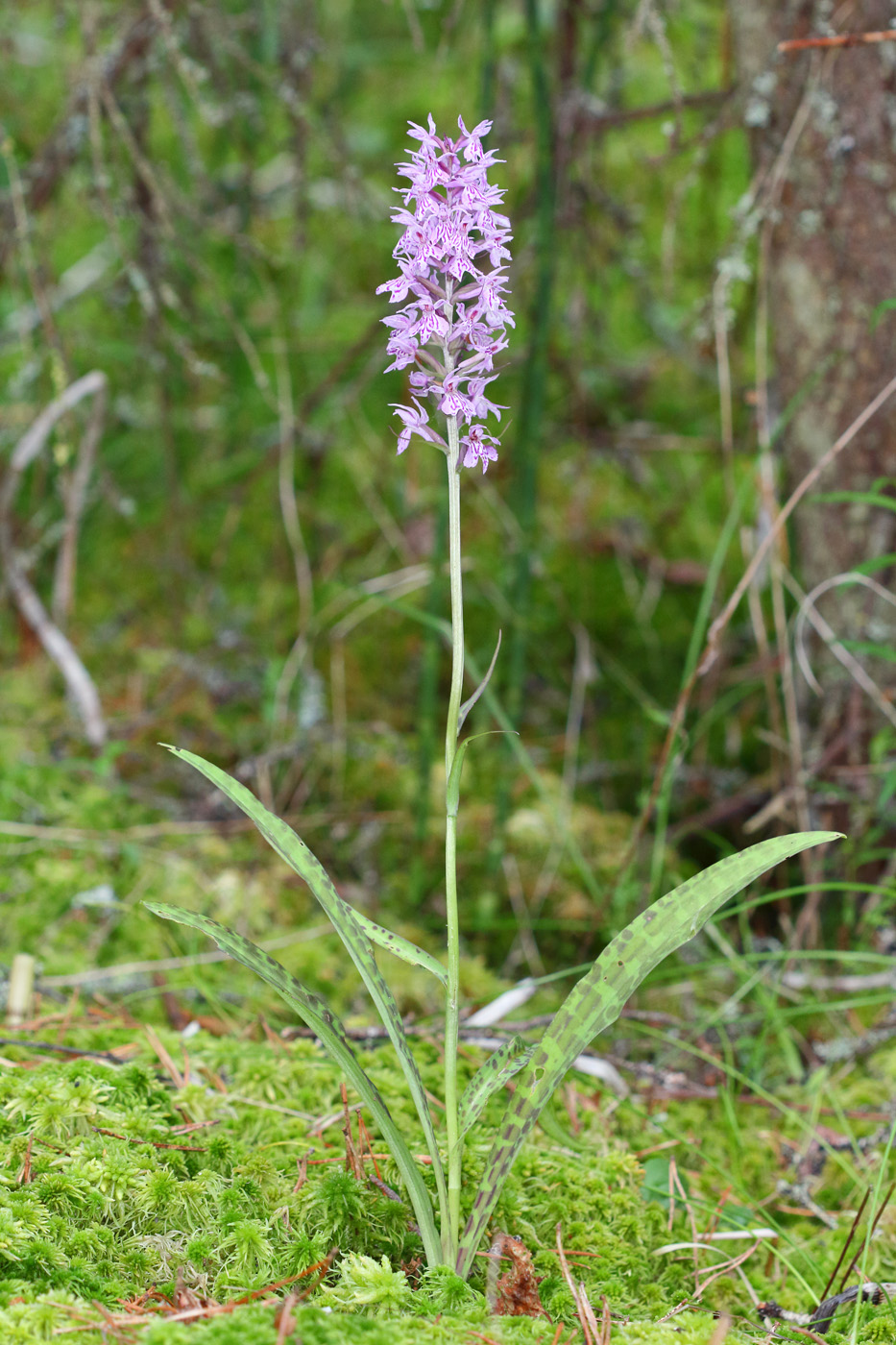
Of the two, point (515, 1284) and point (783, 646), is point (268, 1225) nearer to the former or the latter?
point (515, 1284)

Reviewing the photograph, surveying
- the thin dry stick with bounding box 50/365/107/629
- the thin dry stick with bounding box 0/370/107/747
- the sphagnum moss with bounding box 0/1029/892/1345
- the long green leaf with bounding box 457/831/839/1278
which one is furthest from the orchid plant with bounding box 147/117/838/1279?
the thin dry stick with bounding box 50/365/107/629

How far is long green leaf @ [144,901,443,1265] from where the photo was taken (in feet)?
4.34

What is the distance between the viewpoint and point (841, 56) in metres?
2.21

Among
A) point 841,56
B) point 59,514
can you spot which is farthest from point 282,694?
point 841,56

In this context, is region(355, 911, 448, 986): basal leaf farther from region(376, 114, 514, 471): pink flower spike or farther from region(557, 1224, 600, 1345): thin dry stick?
region(376, 114, 514, 471): pink flower spike

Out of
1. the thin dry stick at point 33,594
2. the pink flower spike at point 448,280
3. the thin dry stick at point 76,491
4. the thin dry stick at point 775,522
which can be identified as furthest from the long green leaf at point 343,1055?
the thin dry stick at point 76,491

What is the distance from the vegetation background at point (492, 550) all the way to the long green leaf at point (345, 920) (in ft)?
0.92

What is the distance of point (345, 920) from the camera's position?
1.35 meters

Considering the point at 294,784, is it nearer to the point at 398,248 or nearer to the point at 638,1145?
the point at 638,1145

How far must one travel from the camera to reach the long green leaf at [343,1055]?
1.32 meters

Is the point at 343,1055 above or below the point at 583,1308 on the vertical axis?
above

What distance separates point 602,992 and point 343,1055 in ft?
1.14

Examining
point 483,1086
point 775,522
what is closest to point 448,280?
point 483,1086

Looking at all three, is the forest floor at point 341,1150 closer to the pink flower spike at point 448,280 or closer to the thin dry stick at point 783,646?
the thin dry stick at point 783,646
